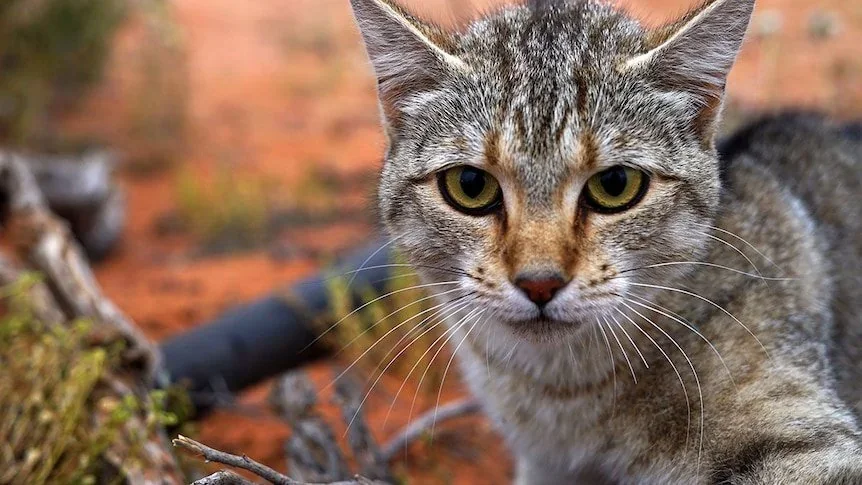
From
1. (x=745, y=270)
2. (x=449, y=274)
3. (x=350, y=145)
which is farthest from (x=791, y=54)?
(x=449, y=274)

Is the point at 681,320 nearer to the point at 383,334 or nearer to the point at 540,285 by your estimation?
the point at 540,285

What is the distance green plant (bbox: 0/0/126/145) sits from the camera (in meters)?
6.91

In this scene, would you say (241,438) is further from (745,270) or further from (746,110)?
(746,110)

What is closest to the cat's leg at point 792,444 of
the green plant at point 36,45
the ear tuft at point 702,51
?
the ear tuft at point 702,51

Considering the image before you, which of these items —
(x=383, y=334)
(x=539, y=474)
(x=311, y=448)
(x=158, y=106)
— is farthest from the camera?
(x=158, y=106)

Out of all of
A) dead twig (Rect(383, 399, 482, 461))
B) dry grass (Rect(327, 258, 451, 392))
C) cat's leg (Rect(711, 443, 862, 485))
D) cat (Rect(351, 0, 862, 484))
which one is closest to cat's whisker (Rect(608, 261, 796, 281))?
cat (Rect(351, 0, 862, 484))

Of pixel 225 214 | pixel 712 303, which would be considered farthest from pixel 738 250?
pixel 225 214

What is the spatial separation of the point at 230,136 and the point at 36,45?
2.35 meters

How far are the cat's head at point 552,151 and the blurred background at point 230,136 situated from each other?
1491 mm

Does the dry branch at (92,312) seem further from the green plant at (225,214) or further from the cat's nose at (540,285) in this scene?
the green plant at (225,214)

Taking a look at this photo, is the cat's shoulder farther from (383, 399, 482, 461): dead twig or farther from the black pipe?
the black pipe

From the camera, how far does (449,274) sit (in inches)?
104

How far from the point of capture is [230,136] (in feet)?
30.5

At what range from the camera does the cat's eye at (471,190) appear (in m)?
2.48
